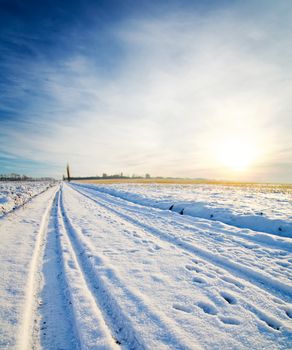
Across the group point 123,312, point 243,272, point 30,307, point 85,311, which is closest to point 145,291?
point 123,312

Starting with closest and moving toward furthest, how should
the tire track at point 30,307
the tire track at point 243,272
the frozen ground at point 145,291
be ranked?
the tire track at point 30,307
the frozen ground at point 145,291
the tire track at point 243,272

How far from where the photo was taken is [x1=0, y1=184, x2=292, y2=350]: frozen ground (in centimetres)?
224

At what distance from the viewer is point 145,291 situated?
10.2ft

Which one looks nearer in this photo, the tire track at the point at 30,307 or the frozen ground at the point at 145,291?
the tire track at the point at 30,307

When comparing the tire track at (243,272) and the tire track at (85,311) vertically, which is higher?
the tire track at (85,311)

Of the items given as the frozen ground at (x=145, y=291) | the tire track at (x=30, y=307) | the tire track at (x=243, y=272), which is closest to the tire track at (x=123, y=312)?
→ the frozen ground at (x=145, y=291)

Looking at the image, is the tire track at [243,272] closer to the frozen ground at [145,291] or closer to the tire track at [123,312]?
the frozen ground at [145,291]

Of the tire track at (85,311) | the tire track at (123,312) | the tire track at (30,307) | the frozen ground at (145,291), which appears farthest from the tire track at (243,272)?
the tire track at (30,307)

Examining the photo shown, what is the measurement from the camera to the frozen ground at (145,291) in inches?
88.2

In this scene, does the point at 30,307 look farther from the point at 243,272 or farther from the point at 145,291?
the point at 243,272

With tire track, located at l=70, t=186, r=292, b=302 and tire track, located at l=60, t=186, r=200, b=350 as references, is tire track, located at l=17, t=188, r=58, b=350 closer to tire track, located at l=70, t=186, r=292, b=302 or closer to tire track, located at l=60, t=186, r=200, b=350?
tire track, located at l=60, t=186, r=200, b=350

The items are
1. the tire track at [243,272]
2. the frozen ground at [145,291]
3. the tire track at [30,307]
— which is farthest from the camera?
the tire track at [243,272]

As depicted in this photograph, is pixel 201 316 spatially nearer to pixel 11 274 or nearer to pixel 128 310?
pixel 128 310

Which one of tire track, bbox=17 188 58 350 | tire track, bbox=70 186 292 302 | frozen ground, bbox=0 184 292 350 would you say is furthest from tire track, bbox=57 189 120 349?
tire track, bbox=70 186 292 302
